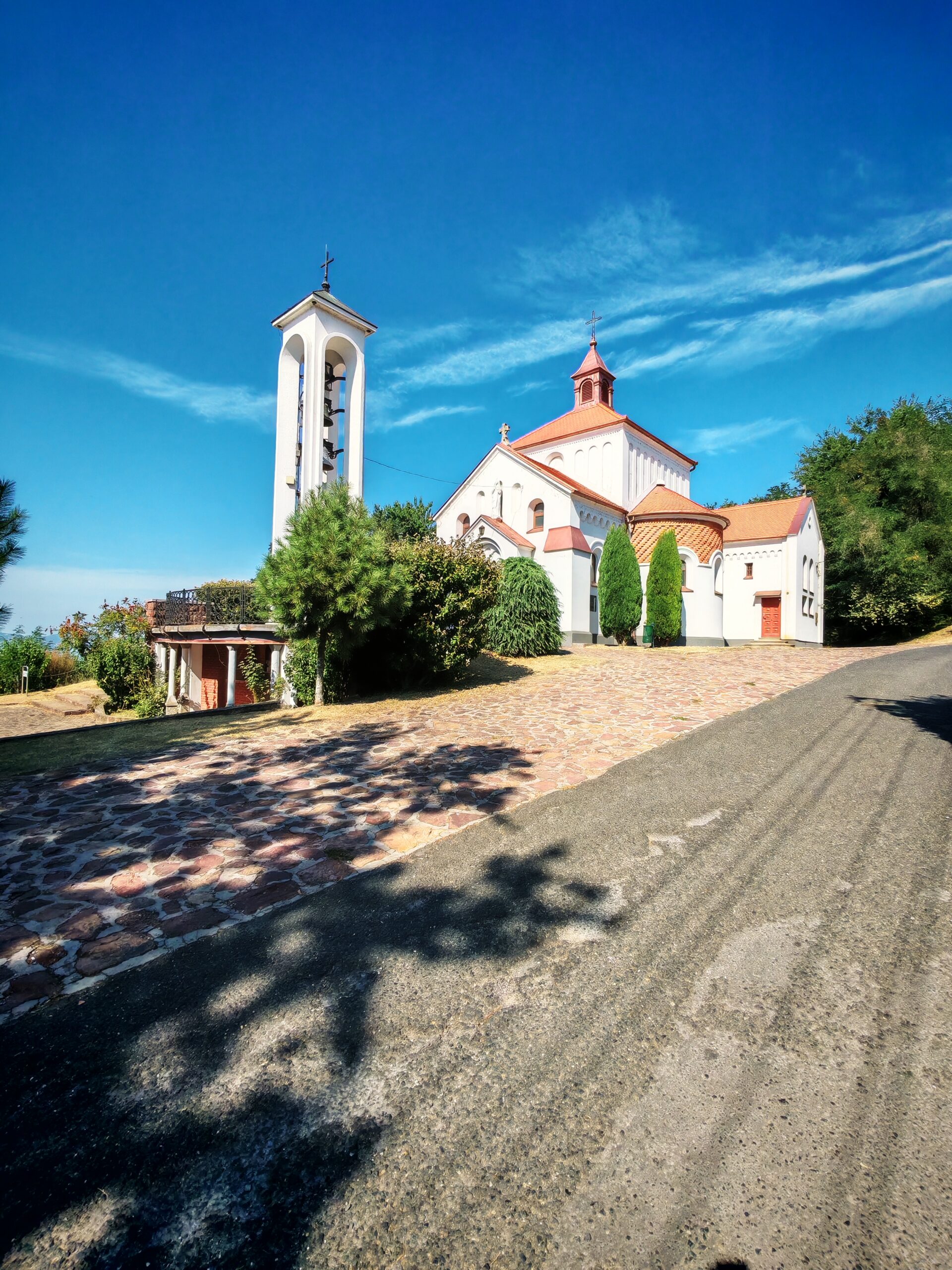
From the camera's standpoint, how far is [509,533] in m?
22.9

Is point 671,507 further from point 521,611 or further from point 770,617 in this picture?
point 521,611

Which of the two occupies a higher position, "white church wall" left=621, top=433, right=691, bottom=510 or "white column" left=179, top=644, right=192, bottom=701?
"white church wall" left=621, top=433, right=691, bottom=510

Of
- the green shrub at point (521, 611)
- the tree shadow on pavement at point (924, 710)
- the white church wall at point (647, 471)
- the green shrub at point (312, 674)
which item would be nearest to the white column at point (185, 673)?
the green shrub at point (312, 674)

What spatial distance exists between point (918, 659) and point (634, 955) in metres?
15.6

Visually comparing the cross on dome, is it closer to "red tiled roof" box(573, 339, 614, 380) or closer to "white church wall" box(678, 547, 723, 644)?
"red tiled roof" box(573, 339, 614, 380)

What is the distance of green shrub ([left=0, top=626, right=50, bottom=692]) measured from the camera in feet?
73.1

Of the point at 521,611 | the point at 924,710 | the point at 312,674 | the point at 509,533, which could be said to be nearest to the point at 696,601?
the point at 509,533

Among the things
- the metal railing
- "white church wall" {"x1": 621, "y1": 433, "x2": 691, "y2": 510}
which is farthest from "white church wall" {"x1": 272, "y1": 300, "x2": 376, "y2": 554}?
"white church wall" {"x1": 621, "y1": 433, "x2": 691, "y2": 510}

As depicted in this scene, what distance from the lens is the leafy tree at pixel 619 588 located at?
2227 centimetres

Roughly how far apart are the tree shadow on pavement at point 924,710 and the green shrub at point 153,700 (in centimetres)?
1770

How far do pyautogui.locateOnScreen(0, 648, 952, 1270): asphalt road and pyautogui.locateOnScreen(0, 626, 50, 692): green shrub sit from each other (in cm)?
2548

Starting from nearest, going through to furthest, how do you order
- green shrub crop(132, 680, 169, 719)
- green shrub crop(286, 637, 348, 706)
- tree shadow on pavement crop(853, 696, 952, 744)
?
tree shadow on pavement crop(853, 696, 952, 744), green shrub crop(286, 637, 348, 706), green shrub crop(132, 680, 169, 719)

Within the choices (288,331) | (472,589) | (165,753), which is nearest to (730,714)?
(472,589)

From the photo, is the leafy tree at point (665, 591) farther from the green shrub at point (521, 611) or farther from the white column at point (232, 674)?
the white column at point (232, 674)
